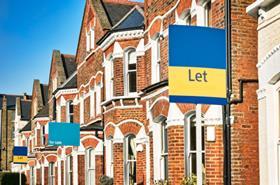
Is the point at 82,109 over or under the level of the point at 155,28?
under

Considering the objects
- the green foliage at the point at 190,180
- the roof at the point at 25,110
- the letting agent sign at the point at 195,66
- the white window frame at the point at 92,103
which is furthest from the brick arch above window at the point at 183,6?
the roof at the point at 25,110

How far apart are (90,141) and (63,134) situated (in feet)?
11.2

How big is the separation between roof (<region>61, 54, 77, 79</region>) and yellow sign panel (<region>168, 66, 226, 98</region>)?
3085 centimetres

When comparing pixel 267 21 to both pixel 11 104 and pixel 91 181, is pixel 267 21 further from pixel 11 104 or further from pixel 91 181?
pixel 11 104

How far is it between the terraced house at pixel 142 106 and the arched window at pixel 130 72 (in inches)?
1.5

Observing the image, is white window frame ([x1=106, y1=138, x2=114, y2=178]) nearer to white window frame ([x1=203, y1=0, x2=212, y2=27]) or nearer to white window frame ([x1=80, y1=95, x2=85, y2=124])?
A: white window frame ([x1=80, y1=95, x2=85, y2=124])

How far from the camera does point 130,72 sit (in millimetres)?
23484

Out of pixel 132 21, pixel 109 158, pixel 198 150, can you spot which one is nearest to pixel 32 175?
pixel 109 158

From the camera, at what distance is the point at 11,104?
79062 millimetres

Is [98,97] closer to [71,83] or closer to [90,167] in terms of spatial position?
[90,167]

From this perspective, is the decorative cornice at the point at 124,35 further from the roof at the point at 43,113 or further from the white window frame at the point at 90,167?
the roof at the point at 43,113

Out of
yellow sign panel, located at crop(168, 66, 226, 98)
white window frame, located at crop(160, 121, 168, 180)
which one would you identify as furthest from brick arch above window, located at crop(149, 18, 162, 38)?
yellow sign panel, located at crop(168, 66, 226, 98)

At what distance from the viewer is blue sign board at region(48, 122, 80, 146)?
74.4 ft

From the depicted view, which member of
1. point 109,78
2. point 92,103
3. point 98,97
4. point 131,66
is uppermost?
point 131,66
